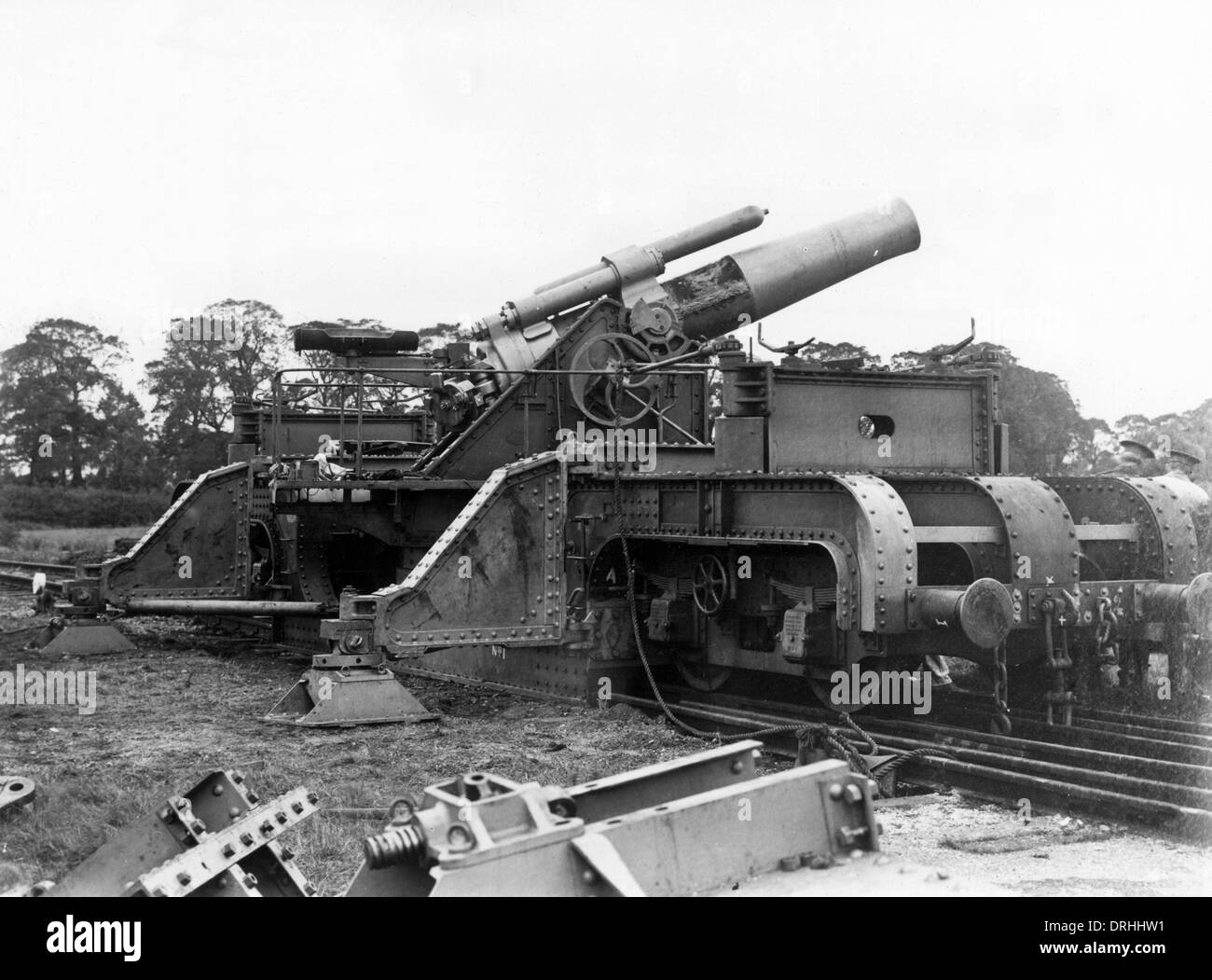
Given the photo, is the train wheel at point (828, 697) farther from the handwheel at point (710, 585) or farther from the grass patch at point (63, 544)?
the grass patch at point (63, 544)

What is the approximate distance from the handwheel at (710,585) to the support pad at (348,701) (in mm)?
1642

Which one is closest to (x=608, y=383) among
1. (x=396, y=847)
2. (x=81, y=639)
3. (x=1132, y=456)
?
(x=1132, y=456)

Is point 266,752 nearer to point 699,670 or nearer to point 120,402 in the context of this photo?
point 699,670

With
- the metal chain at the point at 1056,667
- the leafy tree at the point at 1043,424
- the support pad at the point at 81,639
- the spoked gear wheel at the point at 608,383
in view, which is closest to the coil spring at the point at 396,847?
the metal chain at the point at 1056,667

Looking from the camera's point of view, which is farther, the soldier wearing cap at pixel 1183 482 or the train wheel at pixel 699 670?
the train wheel at pixel 699 670

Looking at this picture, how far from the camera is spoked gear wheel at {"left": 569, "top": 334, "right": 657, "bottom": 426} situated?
31.4 feet

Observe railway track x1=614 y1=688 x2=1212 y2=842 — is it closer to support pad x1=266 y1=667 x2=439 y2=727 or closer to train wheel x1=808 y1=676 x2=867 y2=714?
train wheel x1=808 y1=676 x2=867 y2=714

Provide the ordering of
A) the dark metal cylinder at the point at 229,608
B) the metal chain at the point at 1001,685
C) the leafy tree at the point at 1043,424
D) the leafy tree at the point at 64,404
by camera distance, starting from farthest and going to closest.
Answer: the leafy tree at the point at 64,404 < the leafy tree at the point at 1043,424 < the dark metal cylinder at the point at 229,608 < the metal chain at the point at 1001,685

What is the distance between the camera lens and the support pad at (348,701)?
24.6ft

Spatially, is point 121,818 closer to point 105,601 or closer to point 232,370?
point 105,601

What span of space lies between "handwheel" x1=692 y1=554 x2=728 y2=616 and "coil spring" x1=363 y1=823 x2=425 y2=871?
203 inches

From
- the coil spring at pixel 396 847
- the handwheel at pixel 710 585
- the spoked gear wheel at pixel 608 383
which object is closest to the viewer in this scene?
the coil spring at pixel 396 847
